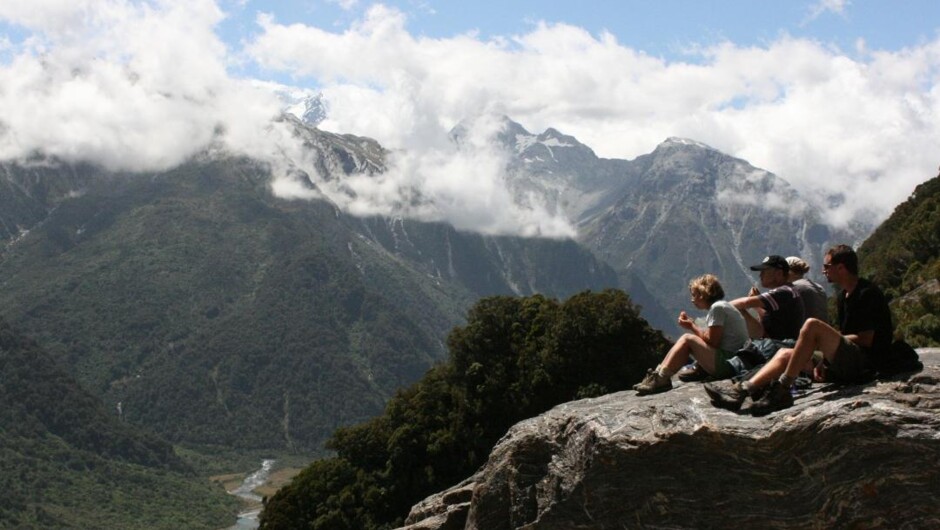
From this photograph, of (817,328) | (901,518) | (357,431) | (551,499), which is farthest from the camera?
(357,431)

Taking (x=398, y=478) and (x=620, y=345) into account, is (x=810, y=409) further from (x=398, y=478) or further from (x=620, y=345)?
(x=398, y=478)

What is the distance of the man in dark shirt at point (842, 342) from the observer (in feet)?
54.9

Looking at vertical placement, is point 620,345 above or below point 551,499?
above

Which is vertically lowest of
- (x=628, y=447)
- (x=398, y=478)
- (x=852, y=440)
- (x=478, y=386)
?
(x=852, y=440)

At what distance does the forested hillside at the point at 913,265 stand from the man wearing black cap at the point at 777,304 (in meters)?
39.0

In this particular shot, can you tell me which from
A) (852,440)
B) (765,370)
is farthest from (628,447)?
(852,440)

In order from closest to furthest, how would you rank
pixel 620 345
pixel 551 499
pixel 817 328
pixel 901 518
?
pixel 901 518
pixel 817 328
pixel 551 499
pixel 620 345

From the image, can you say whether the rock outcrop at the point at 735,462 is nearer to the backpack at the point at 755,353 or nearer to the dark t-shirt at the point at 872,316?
the dark t-shirt at the point at 872,316

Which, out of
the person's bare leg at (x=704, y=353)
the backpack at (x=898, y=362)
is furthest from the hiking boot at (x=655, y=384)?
the backpack at (x=898, y=362)

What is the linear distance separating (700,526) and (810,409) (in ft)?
10.1

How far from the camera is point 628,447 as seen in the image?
60.0ft

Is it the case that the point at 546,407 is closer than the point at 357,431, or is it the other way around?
the point at 546,407

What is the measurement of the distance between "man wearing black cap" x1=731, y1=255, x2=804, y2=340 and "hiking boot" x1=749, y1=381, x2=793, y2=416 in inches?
119

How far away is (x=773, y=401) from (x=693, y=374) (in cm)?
390
